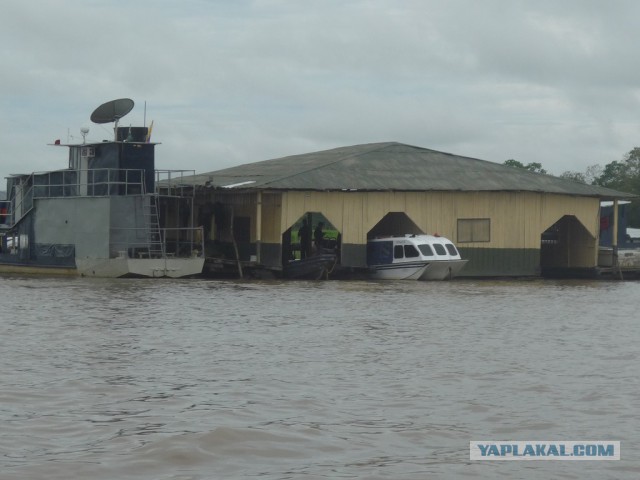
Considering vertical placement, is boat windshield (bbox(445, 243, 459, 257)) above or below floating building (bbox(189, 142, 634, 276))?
below

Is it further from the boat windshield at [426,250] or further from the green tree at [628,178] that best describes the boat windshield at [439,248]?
the green tree at [628,178]

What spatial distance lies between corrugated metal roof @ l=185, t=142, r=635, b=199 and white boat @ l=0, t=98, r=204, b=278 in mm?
3887

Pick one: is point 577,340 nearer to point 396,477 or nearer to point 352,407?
point 352,407

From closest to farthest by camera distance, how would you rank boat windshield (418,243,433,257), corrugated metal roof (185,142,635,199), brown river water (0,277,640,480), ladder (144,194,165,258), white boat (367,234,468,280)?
brown river water (0,277,640,480) → ladder (144,194,165,258) → white boat (367,234,468,280) → boat windshield (418,243,433,257) → corrugated metal roof (185,142,635,199)

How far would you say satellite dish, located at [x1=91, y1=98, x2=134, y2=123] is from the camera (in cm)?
4078

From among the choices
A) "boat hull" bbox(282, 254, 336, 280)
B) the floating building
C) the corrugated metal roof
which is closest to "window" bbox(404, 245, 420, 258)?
the floating building

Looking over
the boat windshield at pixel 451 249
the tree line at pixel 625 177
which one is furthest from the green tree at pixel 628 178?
the boat windshield at pixel 451 249

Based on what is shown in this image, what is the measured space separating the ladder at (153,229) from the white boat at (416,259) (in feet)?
28.0

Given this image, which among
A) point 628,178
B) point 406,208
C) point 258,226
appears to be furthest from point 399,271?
point 628,178

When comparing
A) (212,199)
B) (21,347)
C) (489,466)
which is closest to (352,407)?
(489,466)

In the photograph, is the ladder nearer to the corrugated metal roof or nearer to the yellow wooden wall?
the corrugated metal roof

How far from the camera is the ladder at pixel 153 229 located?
1550 inches

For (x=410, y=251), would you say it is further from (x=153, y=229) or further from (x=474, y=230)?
(x=153, y=229)

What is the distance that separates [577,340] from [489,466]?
11.6 m
